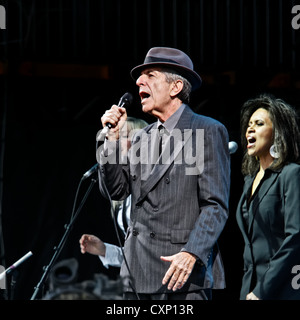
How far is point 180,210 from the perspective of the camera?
2.44 metres

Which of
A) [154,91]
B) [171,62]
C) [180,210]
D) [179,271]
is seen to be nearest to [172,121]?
[154,91]

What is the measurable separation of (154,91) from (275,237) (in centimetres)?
110

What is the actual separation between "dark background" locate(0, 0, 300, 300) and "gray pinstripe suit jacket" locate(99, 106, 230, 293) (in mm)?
1939

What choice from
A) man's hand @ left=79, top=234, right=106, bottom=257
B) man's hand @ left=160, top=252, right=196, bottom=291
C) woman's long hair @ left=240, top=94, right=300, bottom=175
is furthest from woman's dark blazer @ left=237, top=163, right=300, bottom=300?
man's hand @ left=160, top=252, right=196, bottom=291

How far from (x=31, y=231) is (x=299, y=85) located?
2319 millimetres

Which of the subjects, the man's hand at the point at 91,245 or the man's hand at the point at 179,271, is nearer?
the man's hand at the point at 179,271

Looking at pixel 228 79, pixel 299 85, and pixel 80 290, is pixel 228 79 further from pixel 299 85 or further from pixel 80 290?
pixel 80 290

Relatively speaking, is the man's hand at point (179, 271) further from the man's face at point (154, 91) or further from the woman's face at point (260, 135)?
the woman's face at point (260, 135)

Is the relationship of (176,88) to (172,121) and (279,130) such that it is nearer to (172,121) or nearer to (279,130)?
(172,121)

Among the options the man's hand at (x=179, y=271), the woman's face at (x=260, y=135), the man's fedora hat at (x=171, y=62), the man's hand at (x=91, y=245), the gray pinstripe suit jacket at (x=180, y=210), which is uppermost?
the man's fedora hat at (x=171, y=62)

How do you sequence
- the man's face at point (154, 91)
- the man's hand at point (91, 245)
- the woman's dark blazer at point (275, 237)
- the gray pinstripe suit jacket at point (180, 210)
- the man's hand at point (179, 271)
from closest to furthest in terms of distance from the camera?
1. the man's hand at point (179, 271)
2. the gray pinstripe suit jacket at point (180, 210)
3. the man's face at point (154, 91)
4. the woman's dark blazer at point (275, 237)
5. the man's hand at point (91, 245)

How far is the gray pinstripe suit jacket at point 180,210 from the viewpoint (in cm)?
239

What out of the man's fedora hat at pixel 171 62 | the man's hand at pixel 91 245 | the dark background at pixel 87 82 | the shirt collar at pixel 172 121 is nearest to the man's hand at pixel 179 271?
the shirt collar at pixel 172 121

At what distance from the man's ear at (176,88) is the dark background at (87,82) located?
1784 millimetres
